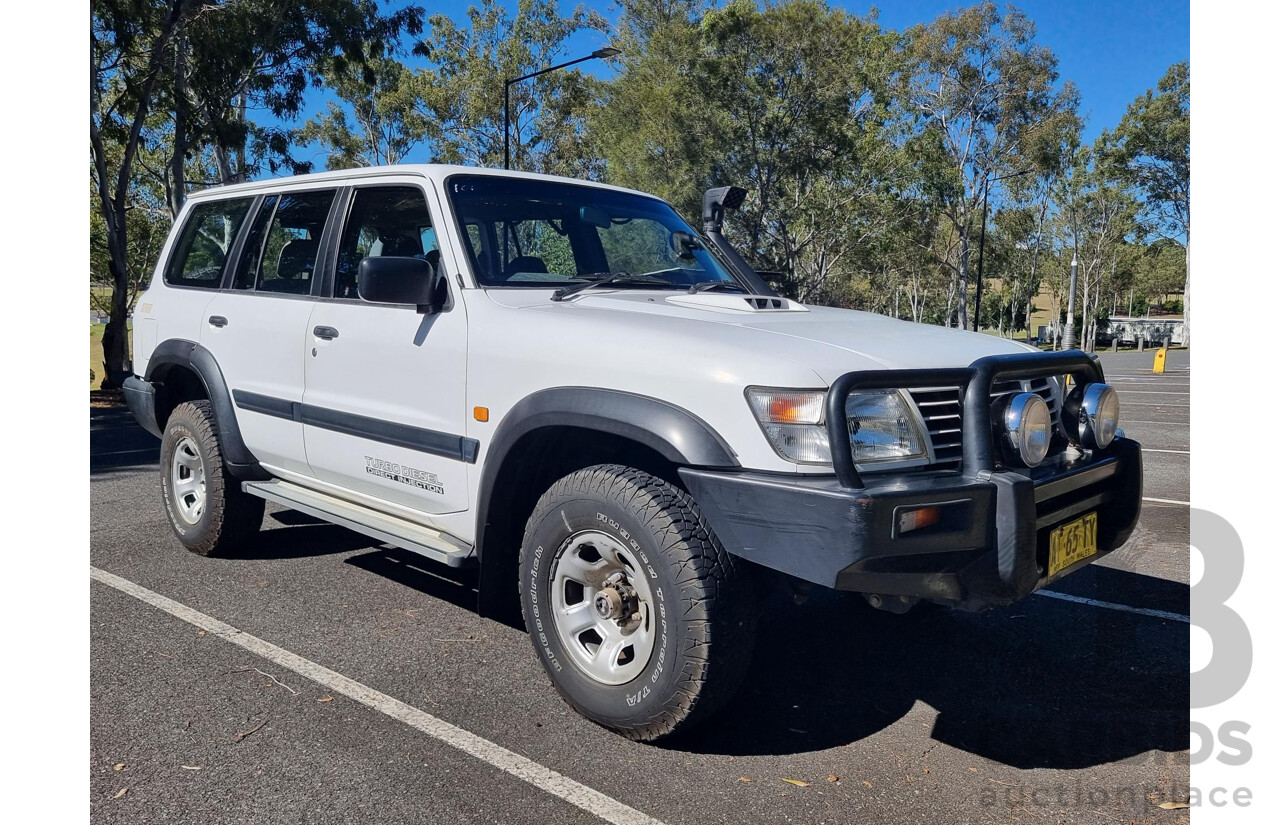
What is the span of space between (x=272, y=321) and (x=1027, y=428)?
133 inches

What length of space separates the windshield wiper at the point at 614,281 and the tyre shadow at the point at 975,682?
1574 mm

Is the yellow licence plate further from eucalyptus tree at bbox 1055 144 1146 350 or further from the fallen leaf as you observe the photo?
eucalyptus tree at bbox 1055 144 1146 350

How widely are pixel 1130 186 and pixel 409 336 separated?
46880mm

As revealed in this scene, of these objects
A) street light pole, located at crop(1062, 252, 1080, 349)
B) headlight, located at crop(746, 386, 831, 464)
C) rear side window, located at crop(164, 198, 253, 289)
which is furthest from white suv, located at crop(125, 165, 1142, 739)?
street light pole, located at crop(1062, 252, 1080, 349)

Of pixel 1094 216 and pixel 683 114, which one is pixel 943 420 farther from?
pixel 1094 216

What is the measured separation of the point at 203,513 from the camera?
505 cm

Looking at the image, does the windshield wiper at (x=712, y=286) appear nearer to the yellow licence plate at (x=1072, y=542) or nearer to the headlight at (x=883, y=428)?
the headlight at (x=883, y=428)

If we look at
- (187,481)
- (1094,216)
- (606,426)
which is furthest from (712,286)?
(1094,216)

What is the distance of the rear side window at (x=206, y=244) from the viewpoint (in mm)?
5031

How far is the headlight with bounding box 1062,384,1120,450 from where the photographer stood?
3264 millimetres

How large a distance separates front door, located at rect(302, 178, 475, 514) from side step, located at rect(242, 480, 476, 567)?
0.32 ft

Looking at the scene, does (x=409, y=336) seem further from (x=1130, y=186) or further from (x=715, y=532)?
(x=1130, y=186)

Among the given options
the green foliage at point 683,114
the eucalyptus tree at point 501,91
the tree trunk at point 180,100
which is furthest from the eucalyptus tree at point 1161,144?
the tree trunk at point 180,100

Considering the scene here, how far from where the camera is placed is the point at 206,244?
5.22 m
